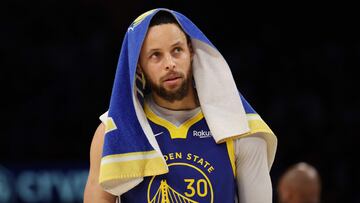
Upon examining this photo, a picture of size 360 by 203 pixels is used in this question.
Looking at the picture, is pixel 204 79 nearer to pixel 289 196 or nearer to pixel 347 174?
pixel 289 196

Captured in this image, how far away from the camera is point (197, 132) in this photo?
231 cm

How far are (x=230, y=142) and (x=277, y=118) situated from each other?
3.29m

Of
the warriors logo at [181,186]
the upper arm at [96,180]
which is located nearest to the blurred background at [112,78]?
the upper arm at [96,180]

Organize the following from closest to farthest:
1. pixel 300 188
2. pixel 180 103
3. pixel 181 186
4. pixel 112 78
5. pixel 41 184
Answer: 1. pixel 181 186
2. pixel 180 103
3. pixel 300 188
4. pixel 41 184
5. pixel 112 78

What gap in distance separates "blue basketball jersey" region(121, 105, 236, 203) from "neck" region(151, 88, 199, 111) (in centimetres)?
6

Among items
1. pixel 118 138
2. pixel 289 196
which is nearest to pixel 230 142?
pixel 118 138

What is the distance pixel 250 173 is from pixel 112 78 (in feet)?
11.3

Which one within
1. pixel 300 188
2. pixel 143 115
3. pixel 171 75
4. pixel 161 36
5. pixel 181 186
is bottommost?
pixel 300 188

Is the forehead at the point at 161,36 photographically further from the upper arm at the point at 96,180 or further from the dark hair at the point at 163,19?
the upper arm at the point at 96,180

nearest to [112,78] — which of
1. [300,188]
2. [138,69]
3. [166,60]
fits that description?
[300,188]

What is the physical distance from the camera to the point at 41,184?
5.09 meters

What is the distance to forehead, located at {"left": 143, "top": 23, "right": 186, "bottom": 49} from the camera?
227 cm

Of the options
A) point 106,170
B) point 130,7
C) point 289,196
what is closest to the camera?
point 106,170

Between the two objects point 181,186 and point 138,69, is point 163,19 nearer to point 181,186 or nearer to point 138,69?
point 138,69
